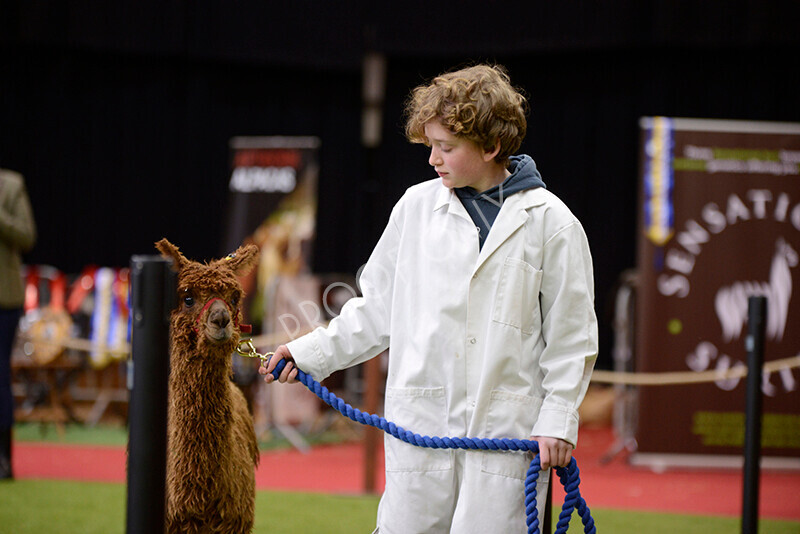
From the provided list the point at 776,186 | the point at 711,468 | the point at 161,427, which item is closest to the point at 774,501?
the point at 711,468

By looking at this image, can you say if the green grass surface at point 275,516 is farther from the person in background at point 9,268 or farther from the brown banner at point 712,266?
the brown banner at point 712,266

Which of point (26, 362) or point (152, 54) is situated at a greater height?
point (152, 54)

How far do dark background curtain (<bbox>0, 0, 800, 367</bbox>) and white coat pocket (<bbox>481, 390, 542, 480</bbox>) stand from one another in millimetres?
5791

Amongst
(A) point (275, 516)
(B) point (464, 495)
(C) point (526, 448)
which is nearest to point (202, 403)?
(B) point (464, 495)

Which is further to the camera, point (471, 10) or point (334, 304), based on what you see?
point (471, 10)

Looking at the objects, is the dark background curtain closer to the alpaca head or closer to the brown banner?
the brown banner

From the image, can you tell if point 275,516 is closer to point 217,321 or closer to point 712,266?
point 217,321

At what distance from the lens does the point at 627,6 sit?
8.08m

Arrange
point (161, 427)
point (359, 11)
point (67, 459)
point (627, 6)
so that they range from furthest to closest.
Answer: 1. point (359, 11)
2. point (627, 6)
3. point (67, 459)
4. point (161, 427)

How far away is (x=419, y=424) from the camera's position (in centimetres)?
195

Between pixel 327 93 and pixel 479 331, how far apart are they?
8.41m

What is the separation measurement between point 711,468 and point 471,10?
4667 millimetres

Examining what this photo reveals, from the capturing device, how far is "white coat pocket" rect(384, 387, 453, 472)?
1927mm

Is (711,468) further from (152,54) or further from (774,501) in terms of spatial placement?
(152,54)
